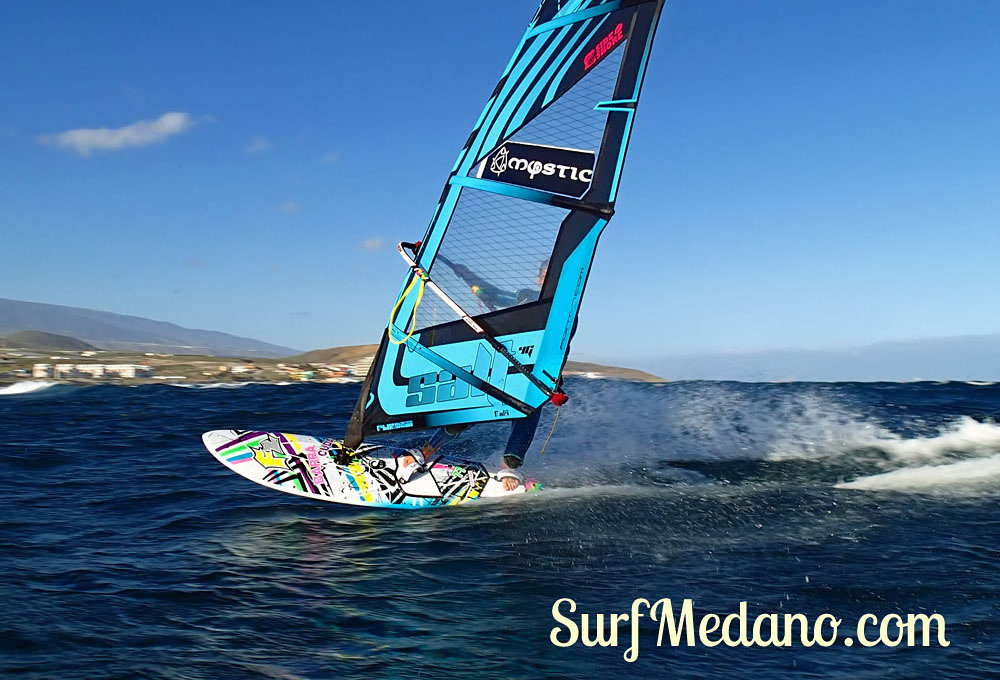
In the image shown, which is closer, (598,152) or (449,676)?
(449,676)

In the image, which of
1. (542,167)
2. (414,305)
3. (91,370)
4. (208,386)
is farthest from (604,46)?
(91,370)

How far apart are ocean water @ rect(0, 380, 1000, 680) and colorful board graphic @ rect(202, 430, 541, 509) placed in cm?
25

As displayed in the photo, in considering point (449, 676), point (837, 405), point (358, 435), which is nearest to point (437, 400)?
point (358, 435)

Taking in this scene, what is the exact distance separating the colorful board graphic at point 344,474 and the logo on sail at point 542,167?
3.62 meters

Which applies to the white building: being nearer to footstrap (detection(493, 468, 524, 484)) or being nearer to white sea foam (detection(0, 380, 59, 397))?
white sea foam (detection(0, 380, 59, 397))

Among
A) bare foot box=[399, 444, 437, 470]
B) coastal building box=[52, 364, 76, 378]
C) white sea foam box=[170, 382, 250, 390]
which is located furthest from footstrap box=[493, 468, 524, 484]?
coastal building box=[52, 364, 76, 378]

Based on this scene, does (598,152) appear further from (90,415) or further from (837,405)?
(90,415)

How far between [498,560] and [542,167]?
4.14 m

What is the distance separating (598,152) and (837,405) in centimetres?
1241

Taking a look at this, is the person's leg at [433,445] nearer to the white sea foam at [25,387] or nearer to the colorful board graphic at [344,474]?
the colorful board graphic at [344,474]

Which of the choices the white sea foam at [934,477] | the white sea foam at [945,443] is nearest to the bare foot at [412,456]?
the white sea foam at [934,477]

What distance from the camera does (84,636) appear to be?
4602mm

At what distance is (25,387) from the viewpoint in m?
21.3

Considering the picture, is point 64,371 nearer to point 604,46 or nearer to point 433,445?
point 433,445
